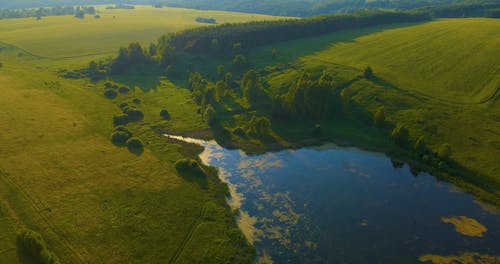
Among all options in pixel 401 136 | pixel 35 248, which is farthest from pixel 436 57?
pixel 35 248

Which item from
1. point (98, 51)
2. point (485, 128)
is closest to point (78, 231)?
point (485, 128)

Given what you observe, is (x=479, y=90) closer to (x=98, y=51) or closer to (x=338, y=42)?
(x=338, y=42)

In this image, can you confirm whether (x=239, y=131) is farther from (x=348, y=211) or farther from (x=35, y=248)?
(x=35, y=248)

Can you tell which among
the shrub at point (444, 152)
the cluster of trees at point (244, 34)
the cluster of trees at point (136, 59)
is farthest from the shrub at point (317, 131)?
the cluster of trees at point (136, 59)

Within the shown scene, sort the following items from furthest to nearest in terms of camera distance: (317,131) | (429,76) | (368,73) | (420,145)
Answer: (368,73) < (429,76) < (317,131) < (420,145)

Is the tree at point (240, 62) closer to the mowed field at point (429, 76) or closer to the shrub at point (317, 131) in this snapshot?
the mowed field at point (429, 76)
